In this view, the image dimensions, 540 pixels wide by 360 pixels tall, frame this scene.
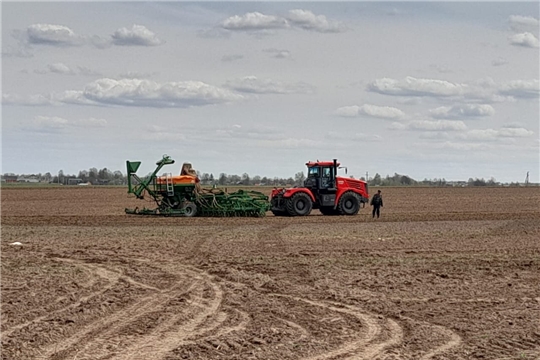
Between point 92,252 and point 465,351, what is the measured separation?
12.1 meters

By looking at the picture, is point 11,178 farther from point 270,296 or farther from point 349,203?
point 270,296

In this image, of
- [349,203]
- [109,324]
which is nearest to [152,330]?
Answer: [109,324]

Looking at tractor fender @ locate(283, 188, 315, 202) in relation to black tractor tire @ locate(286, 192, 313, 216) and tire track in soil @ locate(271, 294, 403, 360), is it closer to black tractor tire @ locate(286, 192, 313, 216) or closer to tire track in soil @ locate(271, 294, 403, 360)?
black tractor tire @ locate(286, 192, 313, 216)

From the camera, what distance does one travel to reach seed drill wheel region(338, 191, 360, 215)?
34.9 meters

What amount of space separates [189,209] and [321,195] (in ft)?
17.7

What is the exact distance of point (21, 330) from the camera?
1088 cm

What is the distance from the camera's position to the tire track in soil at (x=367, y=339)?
31.7 feet

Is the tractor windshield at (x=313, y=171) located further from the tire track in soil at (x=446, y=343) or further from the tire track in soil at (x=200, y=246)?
the tire track in soil at (x=446, y=343)

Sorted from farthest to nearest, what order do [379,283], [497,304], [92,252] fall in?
[92,252]
[379,283]
[497,304]

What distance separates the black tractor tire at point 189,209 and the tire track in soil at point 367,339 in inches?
818

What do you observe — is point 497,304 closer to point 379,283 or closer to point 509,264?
point 379,283

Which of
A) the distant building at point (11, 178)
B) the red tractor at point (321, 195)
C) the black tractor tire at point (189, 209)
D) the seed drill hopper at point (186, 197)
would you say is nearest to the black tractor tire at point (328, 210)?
the red tractor at point (321, 195)

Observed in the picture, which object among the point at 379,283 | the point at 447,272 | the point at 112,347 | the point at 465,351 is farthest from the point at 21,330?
the point at 447,272

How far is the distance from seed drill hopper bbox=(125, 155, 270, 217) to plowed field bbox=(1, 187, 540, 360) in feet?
27.5
